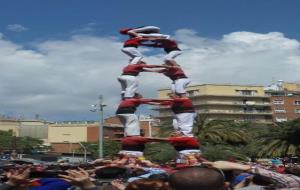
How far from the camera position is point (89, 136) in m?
117

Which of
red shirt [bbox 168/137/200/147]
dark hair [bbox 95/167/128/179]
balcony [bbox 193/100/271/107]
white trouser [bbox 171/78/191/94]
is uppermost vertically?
balcony [bbox 193/100/271/107]

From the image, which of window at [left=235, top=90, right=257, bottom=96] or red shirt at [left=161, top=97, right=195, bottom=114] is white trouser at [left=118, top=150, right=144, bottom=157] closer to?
red shirt at [left=161, top=97, right=195, bottom=114]

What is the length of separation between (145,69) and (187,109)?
6.86 feet

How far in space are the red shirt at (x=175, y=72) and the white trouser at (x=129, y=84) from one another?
1.18m

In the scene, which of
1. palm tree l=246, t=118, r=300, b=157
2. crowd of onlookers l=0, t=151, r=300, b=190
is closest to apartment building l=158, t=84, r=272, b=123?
palm tree l=246, t=118, r=300, b=157

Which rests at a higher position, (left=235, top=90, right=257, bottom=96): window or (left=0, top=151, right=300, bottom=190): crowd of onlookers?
(left=235, top=90, right=257, bottom=96): window

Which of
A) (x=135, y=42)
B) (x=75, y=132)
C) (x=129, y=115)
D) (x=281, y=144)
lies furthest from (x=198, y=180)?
(x=75, y=132)

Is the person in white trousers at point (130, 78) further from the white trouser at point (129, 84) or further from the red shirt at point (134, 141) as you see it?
the red shirt at point (134, 141)

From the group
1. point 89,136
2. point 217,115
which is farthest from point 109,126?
point 217,115

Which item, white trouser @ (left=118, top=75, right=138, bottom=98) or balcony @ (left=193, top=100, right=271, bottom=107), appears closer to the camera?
white trouser @ (left=118, top=75, right=138, bottom=98)

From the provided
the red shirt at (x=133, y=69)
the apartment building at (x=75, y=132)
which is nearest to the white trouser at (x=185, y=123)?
the red shirt at (x=133, y=69)

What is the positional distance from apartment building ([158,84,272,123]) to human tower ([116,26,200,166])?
308 ft

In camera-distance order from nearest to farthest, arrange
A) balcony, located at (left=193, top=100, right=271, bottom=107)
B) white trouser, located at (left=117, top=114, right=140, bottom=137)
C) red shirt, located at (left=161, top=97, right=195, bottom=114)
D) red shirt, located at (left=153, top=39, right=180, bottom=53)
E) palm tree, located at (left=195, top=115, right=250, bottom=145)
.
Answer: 1. white trouser, located at (left=117, top=114, right=140, bottom=137)
2. red shirt, located at (left=161, top=97, right=195, bottom=114)
3. red shirt, located at (left=153, top=39, right=180, bottom=53)
4. palm tree, located at (left=195, top=115, right=250, bottom=145)
5. balcony, located at (left=193, top=100, right=271, bottom=107)

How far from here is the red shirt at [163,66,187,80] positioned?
70.2 feet
